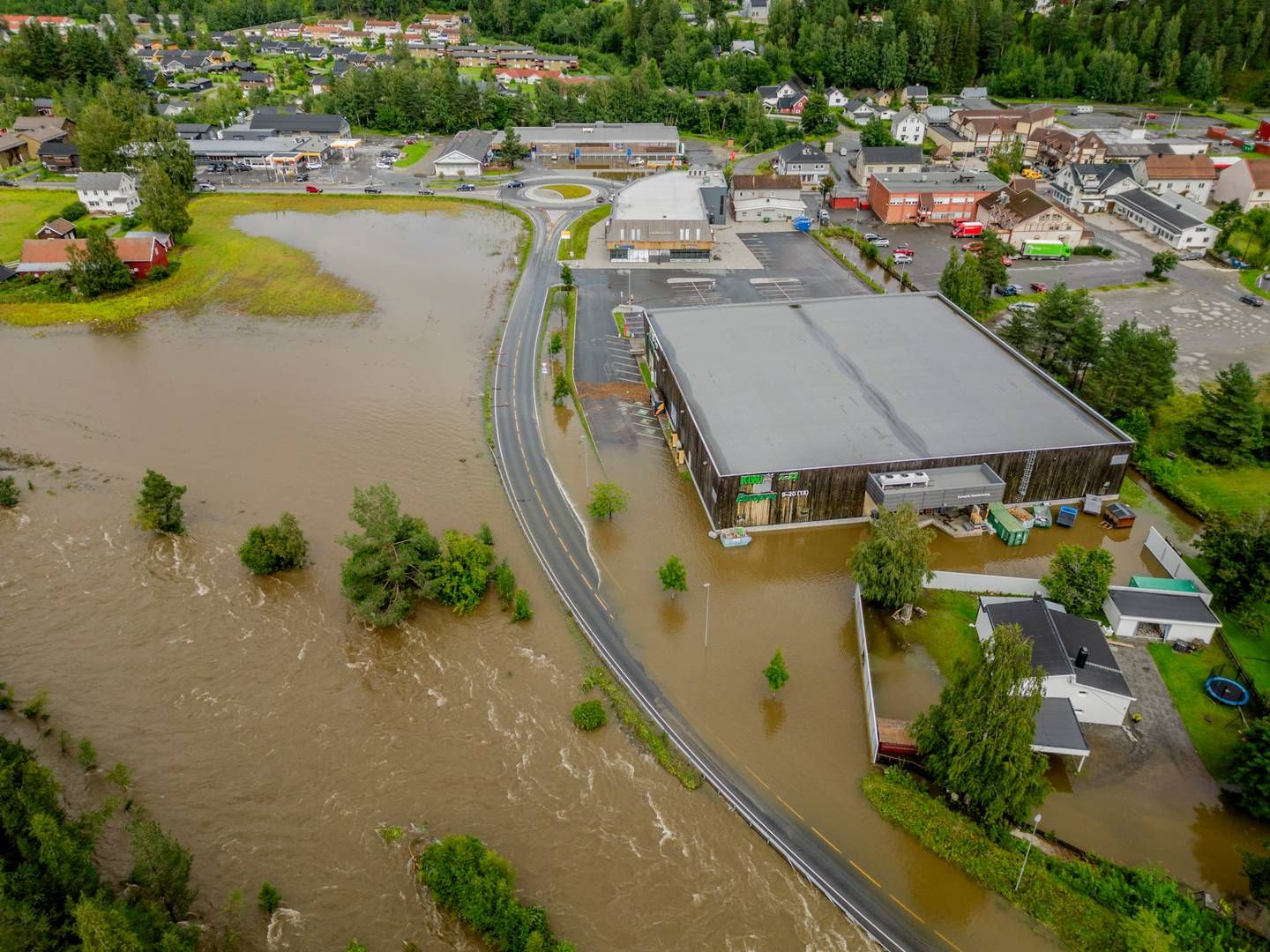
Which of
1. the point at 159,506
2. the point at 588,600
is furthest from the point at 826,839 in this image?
the point at 159,506

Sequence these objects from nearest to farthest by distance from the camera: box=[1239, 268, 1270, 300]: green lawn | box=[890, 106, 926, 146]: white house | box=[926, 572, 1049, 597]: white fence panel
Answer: box=[926, 572, 1049, 597]: white fence panel → box=[1239, 268, 1270, 300]: green lawn → box=[890, 106, 926, 146]: white house

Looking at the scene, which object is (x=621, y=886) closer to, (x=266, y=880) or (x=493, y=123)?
(x=266, y=880)

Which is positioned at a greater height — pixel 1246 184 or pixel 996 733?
pixel 1246 184

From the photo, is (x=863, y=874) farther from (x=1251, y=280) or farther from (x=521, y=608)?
(x=1251, y=280)

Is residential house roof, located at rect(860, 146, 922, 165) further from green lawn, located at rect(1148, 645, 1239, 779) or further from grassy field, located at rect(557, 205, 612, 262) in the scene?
green lawn, located at rect(1148, 645, 1239, 779)

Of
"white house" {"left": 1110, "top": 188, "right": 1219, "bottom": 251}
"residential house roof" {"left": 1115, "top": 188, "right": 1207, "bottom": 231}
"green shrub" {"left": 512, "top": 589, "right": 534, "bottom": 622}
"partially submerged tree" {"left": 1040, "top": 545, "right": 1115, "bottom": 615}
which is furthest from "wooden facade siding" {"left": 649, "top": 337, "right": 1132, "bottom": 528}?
"residential house roof" {"left": 1115, "top": 188, "right": 1207, "bottom": 231}

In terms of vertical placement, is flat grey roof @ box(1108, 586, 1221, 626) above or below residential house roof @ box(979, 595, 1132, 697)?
below

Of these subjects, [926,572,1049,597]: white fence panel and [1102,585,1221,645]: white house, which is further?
[926,572,1049,597]: white fence panel
